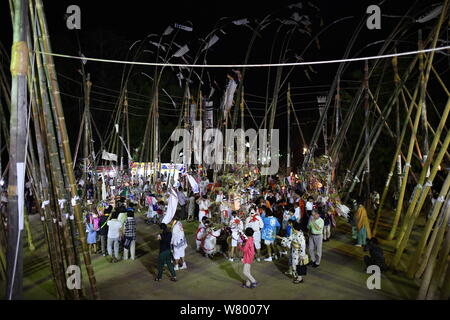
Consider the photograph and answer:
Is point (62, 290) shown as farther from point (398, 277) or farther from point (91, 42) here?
point (91, 42)

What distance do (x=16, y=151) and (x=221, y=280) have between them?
217 inches

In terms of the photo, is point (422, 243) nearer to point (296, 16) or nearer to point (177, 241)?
point (177, 241)

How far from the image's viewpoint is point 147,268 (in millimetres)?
9430

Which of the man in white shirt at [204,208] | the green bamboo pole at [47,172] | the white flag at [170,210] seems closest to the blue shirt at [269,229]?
the white flag at [170,210]

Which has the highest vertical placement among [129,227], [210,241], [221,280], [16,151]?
[16,151]

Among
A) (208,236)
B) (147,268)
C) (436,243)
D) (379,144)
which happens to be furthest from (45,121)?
(379,144)

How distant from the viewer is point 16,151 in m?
4.98

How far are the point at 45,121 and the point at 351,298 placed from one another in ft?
23.1

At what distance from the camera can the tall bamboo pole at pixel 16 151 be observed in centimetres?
495

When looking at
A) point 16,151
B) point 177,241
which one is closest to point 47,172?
point 16,151

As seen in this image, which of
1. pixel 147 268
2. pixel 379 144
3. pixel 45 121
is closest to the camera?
pixel 45 121

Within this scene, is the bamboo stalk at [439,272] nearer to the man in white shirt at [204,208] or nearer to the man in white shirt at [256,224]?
the man in white shirt at [256,224]

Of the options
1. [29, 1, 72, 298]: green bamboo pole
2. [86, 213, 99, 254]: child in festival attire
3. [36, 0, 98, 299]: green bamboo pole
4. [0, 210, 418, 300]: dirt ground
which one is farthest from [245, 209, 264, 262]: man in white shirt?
[29, 1, 72, 298]: green bamboo pole

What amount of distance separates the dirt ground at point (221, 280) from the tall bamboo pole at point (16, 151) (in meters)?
2.80
